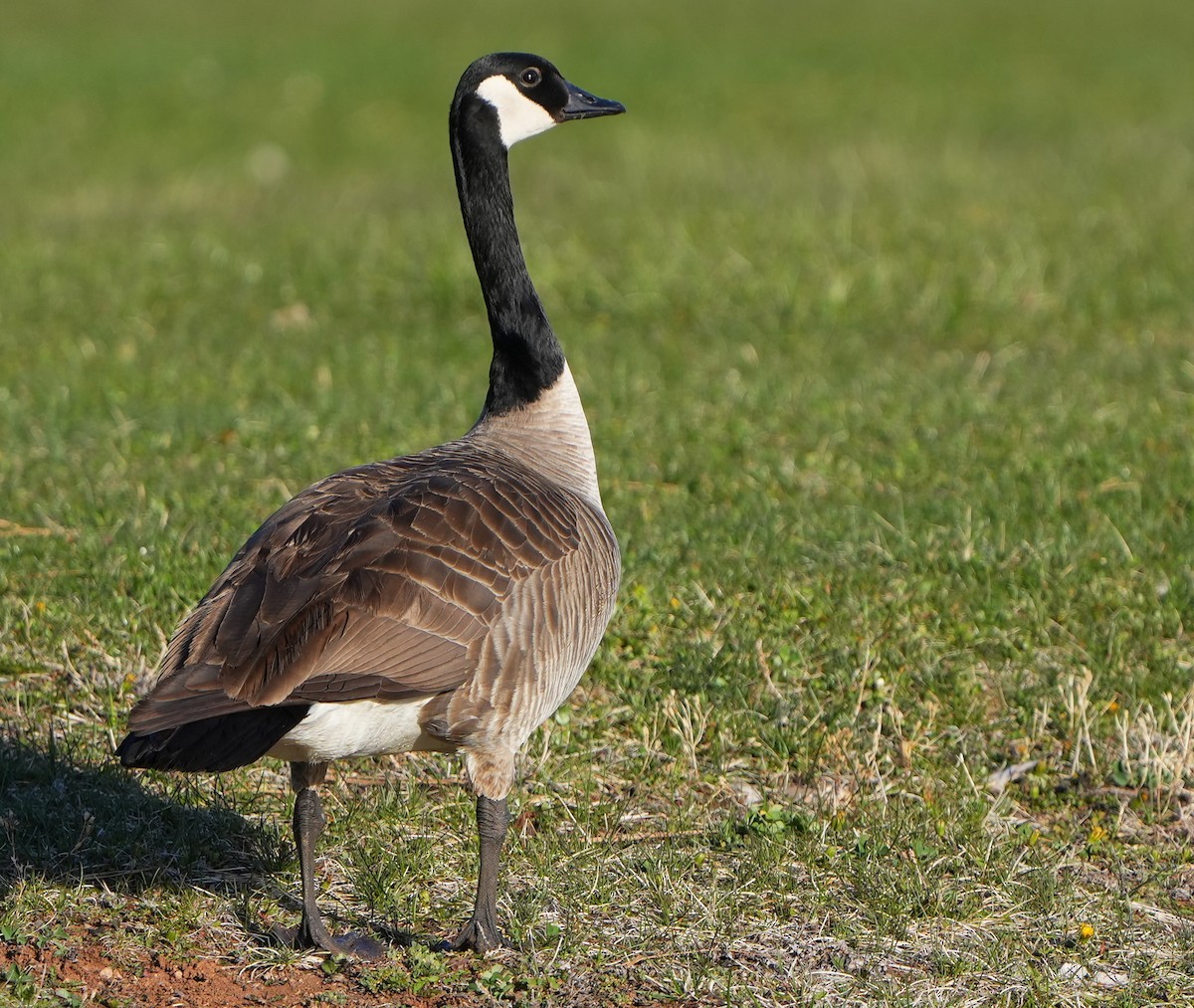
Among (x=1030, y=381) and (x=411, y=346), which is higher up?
(x=411, y=346)

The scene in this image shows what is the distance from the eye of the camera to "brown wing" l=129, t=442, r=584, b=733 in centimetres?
366

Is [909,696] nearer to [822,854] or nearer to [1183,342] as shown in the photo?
[822,854]

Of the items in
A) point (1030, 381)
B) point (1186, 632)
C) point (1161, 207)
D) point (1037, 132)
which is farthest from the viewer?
point (1037, 132)

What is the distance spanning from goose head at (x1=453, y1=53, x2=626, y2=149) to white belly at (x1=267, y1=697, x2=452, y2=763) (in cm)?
223

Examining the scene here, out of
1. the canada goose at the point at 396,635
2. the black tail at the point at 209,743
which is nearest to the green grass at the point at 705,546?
the canada goose at the point at 396,635

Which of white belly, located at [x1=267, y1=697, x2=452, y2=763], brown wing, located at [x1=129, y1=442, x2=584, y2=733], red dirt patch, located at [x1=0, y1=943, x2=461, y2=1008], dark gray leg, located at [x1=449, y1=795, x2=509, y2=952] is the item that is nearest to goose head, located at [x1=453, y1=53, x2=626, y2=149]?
brown wing, located at [x1=129, y1=442, x2=584, y2=733]

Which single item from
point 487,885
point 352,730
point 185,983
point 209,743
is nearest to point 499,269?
point 352,730

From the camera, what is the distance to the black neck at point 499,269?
5270 mm

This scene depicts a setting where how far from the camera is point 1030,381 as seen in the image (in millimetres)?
9477

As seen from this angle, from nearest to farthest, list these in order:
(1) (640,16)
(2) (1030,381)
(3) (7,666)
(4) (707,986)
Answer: (4) (707,986), (3) (7,666), (2) (1030,381), (1) (640,16)

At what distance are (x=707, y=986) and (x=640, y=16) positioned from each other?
1153 inches

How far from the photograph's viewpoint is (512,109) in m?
5.37

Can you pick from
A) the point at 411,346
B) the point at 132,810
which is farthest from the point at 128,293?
the point at 132,810

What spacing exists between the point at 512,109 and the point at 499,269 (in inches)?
22.5
